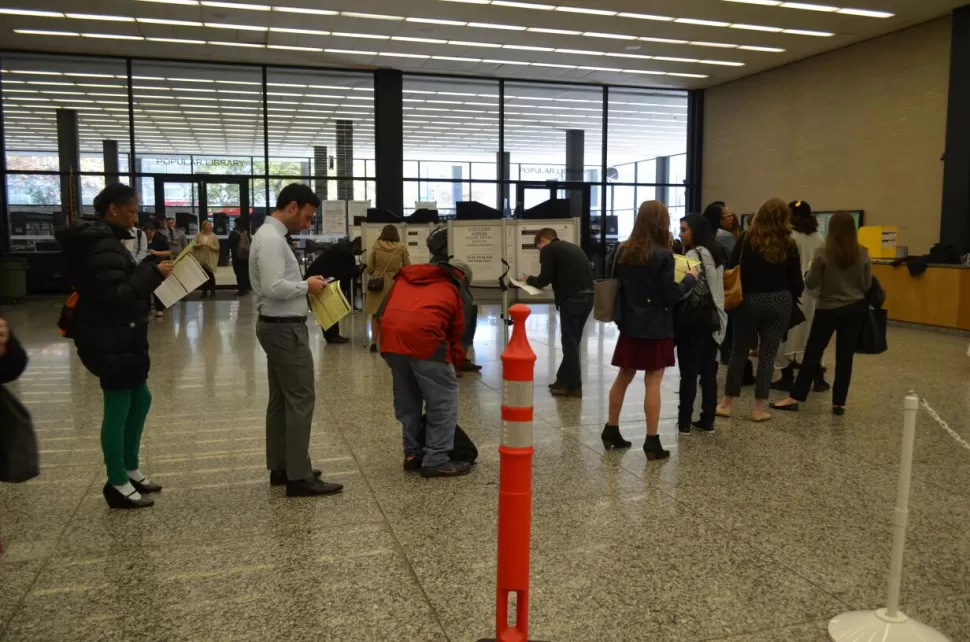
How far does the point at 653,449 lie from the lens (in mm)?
4789

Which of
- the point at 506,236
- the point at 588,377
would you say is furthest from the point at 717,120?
the point at 588,377

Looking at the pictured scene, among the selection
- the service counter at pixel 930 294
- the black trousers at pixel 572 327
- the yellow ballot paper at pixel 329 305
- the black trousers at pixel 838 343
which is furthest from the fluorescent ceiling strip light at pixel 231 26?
the service counter at pixel 930 294

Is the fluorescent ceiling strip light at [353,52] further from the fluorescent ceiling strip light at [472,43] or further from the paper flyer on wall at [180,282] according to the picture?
the paper flyer on wall at [180,282]

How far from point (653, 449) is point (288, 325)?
8.07 ft

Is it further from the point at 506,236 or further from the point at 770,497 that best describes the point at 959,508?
the point at 506,236

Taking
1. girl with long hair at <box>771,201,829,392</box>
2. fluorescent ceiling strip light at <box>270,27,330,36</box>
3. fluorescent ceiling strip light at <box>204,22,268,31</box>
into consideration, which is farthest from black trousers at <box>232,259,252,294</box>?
girl with long hair at <box>771,201,829,392</box>

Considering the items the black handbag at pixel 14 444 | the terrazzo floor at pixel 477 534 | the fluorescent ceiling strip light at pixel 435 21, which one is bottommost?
the terrazzo floor at pixel 477 534

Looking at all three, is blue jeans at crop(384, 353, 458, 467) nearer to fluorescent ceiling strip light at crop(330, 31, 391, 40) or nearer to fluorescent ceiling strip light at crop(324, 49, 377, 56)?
fluorescent ceiling strip light at crop(330, 31, 391, 40)

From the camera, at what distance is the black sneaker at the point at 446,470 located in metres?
4.44

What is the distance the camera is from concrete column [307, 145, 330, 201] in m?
17.0

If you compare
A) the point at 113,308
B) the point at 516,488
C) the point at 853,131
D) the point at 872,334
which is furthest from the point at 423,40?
the point at 516,488

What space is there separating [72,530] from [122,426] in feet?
1.77

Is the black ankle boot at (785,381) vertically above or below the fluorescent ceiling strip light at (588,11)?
below

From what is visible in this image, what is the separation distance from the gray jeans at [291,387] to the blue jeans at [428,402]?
53cm
